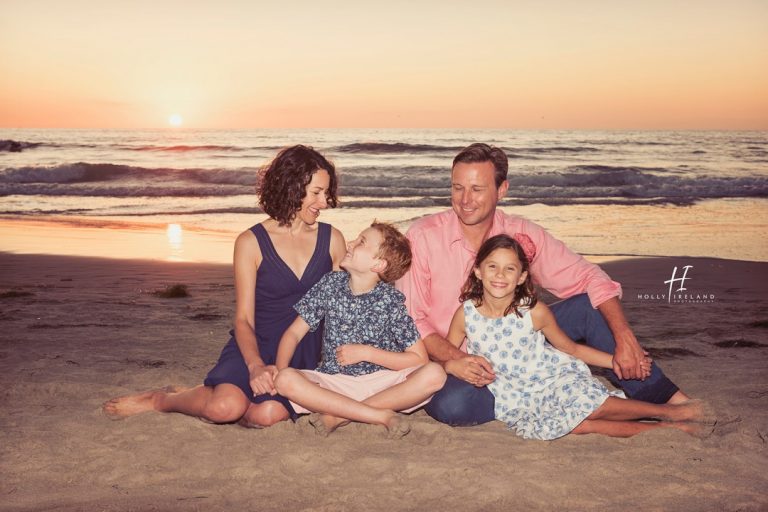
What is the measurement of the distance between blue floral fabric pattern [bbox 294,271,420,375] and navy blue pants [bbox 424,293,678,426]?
35 cm

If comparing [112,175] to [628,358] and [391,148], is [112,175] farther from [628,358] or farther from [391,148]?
[628,358]

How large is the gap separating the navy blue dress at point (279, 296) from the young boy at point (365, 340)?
16cm

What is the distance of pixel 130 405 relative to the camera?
14.0 feet

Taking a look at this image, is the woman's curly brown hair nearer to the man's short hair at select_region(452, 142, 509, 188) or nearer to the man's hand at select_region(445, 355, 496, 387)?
the man's short hair at select_region(452, 142, 509, 188)

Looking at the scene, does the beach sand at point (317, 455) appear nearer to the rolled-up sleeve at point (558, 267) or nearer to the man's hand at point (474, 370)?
the man's hand at point (474, 370)

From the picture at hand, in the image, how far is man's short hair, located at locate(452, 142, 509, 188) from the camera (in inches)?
167

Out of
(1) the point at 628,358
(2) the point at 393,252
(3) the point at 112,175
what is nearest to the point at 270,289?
(2) the point at 393,252

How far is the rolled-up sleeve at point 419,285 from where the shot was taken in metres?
4.32

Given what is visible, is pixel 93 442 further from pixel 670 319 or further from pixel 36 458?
pixel 670 319

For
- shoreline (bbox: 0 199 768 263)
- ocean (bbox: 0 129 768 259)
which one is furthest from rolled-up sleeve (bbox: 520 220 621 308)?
ocean (bbox: 0 129 768 259)

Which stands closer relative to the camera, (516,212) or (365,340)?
(365,340)

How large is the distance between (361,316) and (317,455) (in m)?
0.78
